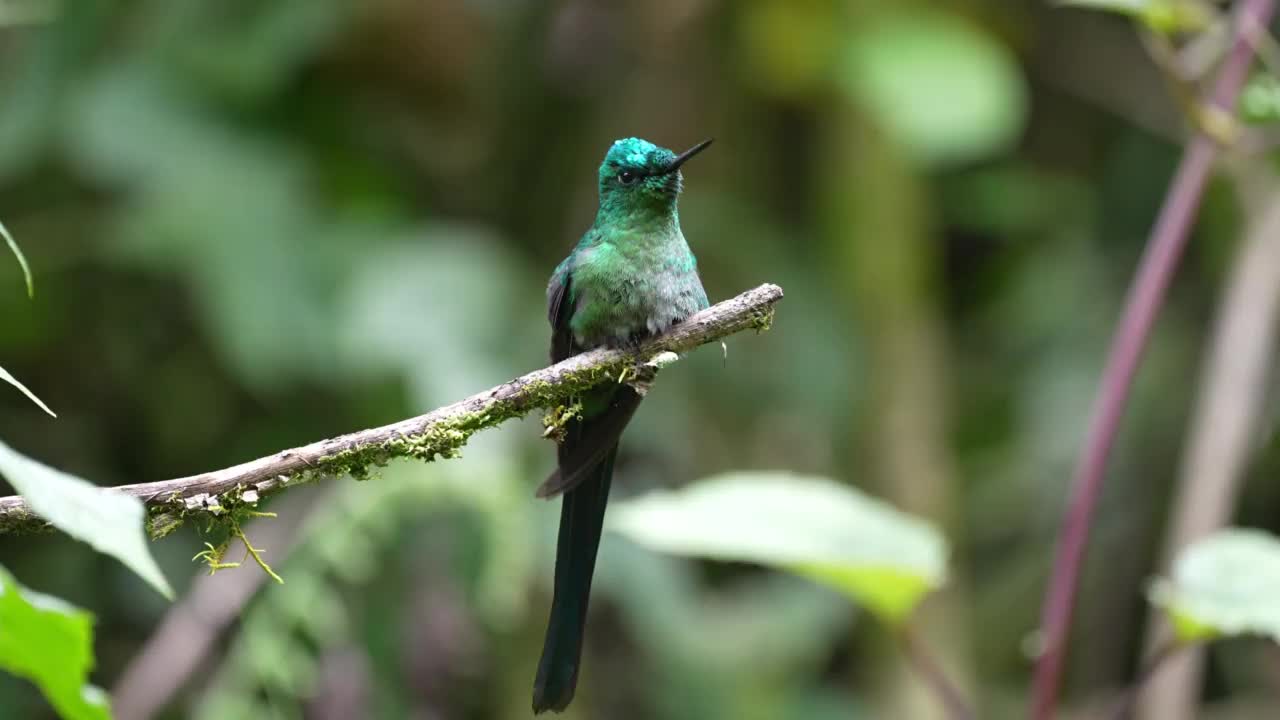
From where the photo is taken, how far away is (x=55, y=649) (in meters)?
1.08

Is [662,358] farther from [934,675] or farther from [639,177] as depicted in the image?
[934,675]

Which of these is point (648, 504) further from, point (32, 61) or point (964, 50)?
point (32, 61)

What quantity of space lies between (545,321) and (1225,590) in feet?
8.47

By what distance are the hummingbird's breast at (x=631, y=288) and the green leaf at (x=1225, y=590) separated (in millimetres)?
882

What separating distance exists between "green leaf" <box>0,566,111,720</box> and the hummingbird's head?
1126 millimetres

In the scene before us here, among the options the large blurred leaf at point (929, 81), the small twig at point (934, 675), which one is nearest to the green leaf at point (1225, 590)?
the small twig at point (934, 675)

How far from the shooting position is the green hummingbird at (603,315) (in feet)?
5.63

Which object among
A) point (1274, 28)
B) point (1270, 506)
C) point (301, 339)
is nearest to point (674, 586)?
point (301, 339)

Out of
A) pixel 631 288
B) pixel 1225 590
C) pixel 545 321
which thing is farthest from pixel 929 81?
pixel 631 288

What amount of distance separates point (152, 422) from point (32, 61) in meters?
1.29

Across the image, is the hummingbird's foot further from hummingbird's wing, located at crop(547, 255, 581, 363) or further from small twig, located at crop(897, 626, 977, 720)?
small twig, located at crop(897, 626, 977, 720)

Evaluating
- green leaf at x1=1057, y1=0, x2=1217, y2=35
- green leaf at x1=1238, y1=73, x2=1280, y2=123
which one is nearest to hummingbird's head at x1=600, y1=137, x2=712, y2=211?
green leaf at x1=1057, y1=0, x2=1217, y2=35

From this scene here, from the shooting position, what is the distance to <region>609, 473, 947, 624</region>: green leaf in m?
2.18

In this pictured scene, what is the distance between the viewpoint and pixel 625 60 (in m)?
Answer: 5.21
